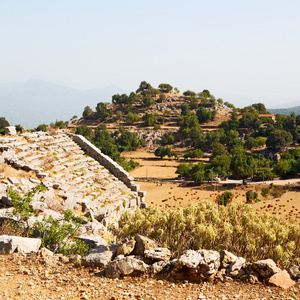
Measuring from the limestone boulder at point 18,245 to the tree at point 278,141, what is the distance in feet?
270

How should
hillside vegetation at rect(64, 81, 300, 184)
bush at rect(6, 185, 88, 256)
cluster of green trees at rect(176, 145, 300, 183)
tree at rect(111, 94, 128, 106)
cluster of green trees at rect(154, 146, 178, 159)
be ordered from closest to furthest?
1. bush at rect(6, 185, 88, 256)
2. cluster of green trees at rect(176, 145, 300, 183)
3. hillside vegetation at rect(64, 81, 300, 184)
4. cluster of green trees at rect(154, 146, 178, 159)
5. tree at rect(111, 94, 128, 106)

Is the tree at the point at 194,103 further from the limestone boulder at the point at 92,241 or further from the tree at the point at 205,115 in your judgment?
the limestone boulder at the point at 92,241

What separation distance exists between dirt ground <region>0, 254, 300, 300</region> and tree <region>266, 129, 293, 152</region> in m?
81.1

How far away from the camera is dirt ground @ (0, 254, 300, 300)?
6488 millimetres

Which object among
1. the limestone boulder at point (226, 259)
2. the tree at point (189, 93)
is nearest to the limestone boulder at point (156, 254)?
the limestone boulder at point (226, 259)

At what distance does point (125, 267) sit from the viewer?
7.26 metres

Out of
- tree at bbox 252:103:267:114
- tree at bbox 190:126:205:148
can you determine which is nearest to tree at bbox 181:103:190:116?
tree at bbox 190:126:205:148

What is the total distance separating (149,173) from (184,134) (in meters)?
40.0

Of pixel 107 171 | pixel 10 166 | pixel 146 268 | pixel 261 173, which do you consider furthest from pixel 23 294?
pixel 261 173

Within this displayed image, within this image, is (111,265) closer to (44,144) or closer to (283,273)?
(283,273)

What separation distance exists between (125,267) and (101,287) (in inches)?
27.5

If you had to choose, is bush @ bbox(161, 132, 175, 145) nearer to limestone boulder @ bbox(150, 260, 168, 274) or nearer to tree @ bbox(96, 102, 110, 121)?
tree @ bbox(96, 102, 110, 121)

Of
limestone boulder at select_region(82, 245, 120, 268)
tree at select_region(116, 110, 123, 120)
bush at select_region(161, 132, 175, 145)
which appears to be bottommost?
limestone boulder at select_region(82, 245, 120, 268)

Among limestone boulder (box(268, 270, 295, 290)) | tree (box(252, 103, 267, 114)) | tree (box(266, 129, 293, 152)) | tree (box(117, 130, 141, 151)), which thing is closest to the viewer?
limestone boulder (box(268, 270, 295, 290))
